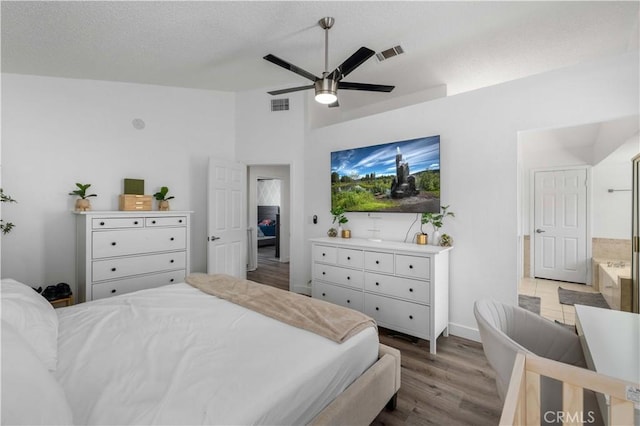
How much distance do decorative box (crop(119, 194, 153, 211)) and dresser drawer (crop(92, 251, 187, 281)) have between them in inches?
27.2

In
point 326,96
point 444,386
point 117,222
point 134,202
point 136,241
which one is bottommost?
point 444,386

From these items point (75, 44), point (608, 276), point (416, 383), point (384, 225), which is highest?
point (75, 44)

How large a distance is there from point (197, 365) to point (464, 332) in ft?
8.88

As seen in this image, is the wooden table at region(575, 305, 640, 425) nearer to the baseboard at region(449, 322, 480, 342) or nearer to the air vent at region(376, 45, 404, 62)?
the baseboard at region(449, 322, 480, 342)

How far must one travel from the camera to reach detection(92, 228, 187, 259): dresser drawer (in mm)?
3045

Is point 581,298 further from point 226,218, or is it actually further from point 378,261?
point 226,218

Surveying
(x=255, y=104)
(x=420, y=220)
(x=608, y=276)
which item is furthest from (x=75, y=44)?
(x=608, y=276)

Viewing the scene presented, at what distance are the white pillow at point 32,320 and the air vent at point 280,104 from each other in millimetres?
3618

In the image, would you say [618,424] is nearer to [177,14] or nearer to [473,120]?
[473,120]

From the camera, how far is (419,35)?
2.77 meters

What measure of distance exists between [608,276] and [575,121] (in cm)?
271

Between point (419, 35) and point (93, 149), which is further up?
point (419, 35)

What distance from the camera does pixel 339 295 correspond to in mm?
3275

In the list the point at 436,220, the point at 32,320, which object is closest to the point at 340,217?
the point at 436,220
